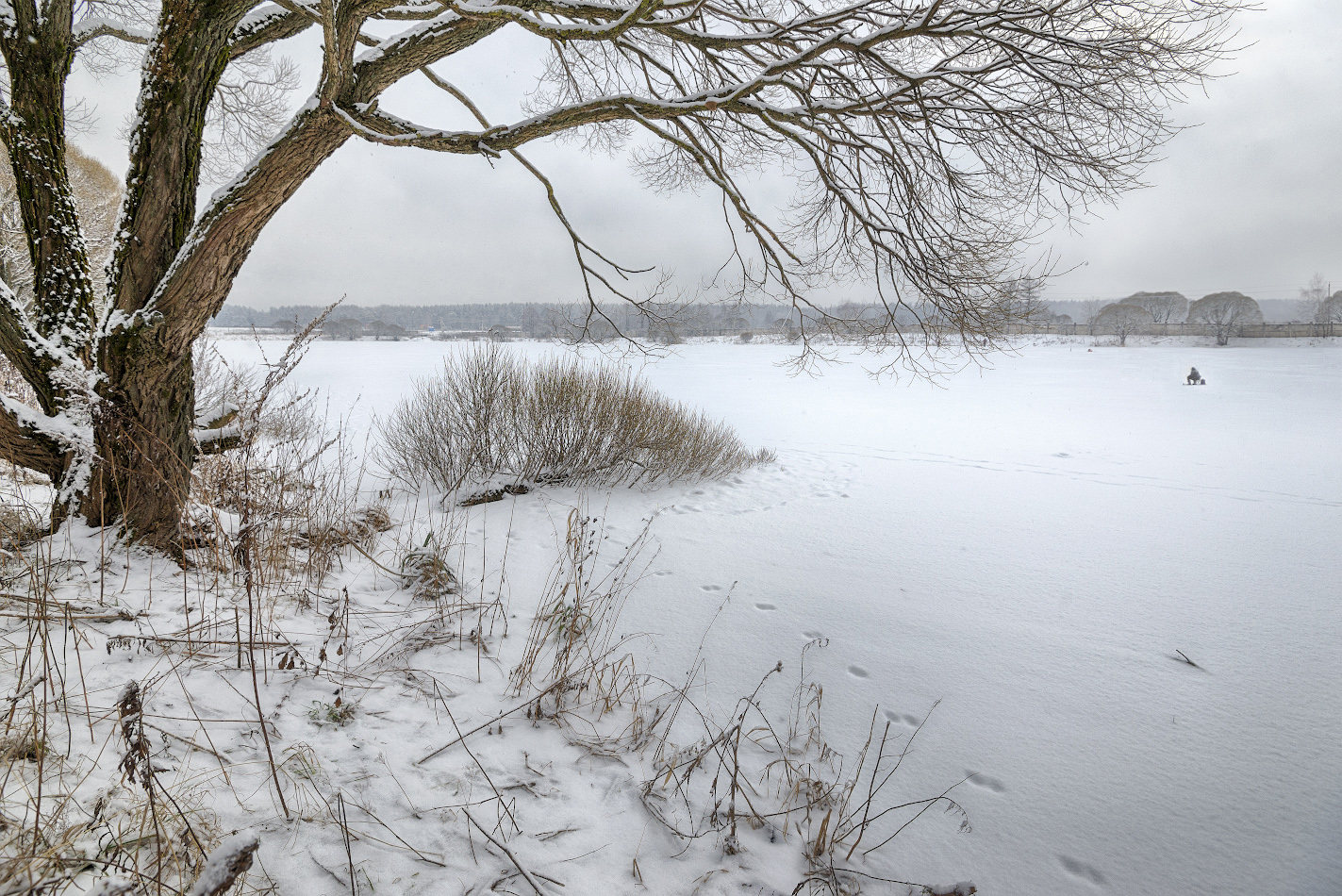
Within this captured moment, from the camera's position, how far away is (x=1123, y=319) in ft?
139

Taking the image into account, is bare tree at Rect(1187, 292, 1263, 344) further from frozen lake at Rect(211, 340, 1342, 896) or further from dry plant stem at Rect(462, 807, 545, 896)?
dry plant stem at Rect(462, 807, 545, 896)

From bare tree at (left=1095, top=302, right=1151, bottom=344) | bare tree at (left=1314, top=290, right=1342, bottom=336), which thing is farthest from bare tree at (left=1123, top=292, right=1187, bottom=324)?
bare tree at (left=1314, top=290, right=1342, bottom=336)

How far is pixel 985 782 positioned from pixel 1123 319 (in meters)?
53.6

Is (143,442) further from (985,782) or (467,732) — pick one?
(985,782)

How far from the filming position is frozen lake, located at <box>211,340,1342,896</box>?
82.0 inches

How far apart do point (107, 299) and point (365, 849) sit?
132 inches

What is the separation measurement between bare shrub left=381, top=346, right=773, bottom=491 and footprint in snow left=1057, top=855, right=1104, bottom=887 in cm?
555

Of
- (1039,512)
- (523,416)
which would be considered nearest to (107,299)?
(523,416)

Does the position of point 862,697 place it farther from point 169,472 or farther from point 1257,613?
point 169,472

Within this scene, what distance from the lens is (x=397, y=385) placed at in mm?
18281

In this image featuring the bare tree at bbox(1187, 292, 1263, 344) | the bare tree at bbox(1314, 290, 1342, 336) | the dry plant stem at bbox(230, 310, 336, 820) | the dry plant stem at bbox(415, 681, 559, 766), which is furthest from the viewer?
the bare tree at bbox(1187, 292, 1263, 344)

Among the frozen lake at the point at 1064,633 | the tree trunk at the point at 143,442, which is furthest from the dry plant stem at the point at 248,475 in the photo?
the frozen lake at the point at 1064,633

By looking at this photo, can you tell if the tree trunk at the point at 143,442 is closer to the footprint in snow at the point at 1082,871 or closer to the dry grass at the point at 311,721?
the dry grass at the point at 311,721

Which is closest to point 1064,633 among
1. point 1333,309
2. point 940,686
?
point 940,686
